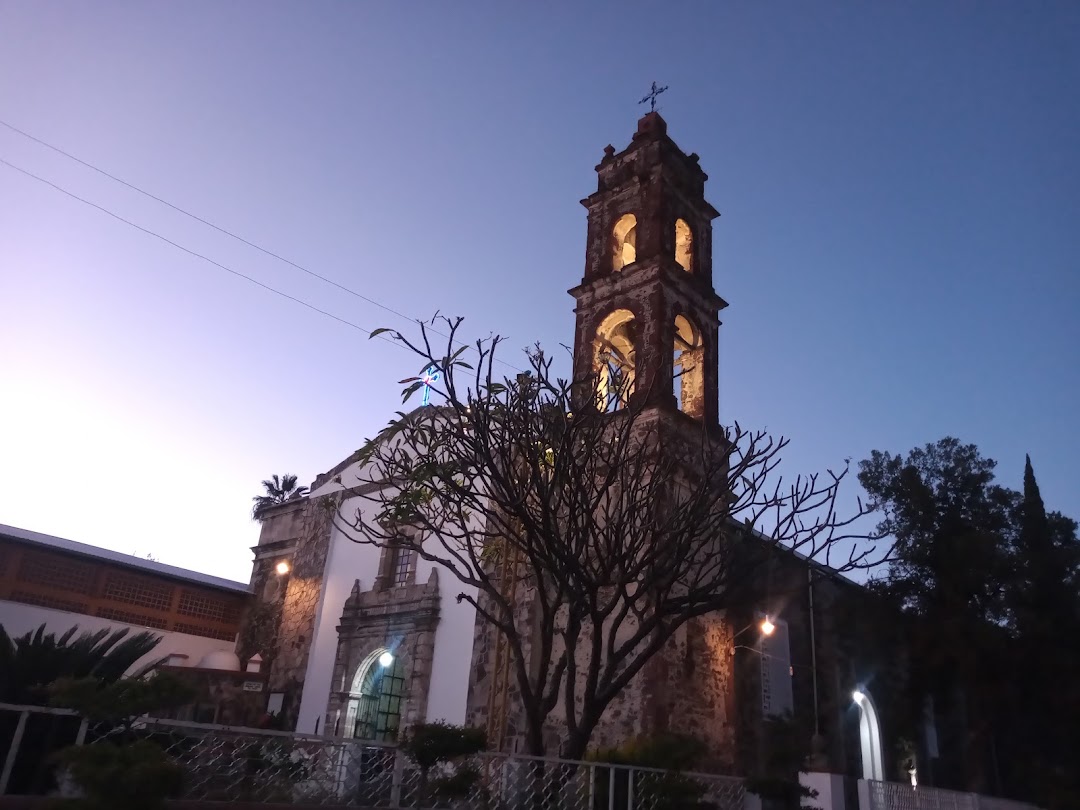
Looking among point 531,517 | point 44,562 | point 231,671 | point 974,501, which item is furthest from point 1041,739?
point 44,562

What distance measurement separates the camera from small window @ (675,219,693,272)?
17.7 m

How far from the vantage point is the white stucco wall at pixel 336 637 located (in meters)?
14.7

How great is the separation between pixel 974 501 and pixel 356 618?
14.5 m

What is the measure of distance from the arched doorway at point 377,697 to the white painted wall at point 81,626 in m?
3.99

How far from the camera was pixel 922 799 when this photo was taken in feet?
44.7

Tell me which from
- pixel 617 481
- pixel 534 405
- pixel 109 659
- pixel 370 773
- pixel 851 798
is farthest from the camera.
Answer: pixel 617 481

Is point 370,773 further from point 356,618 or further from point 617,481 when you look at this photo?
point 356,618

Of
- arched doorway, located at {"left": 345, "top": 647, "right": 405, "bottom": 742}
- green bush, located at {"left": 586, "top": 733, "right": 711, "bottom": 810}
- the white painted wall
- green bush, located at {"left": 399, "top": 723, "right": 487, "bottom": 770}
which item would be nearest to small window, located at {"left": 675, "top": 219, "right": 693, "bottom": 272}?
arched doorway, located at {"left": 345, "top": 647, "right": 405, "bottom": 742}

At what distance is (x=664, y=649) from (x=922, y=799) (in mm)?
5392

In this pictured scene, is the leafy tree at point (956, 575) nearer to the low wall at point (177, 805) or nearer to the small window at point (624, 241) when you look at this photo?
the small window at point (624, 241)

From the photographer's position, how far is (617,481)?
1359 centimetres

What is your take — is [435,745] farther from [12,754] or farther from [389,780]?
[12,754]

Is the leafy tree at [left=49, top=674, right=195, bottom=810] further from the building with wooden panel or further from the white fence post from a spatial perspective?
the building with wooden panel

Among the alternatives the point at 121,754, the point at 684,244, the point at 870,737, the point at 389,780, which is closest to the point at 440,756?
the point at 389,780
